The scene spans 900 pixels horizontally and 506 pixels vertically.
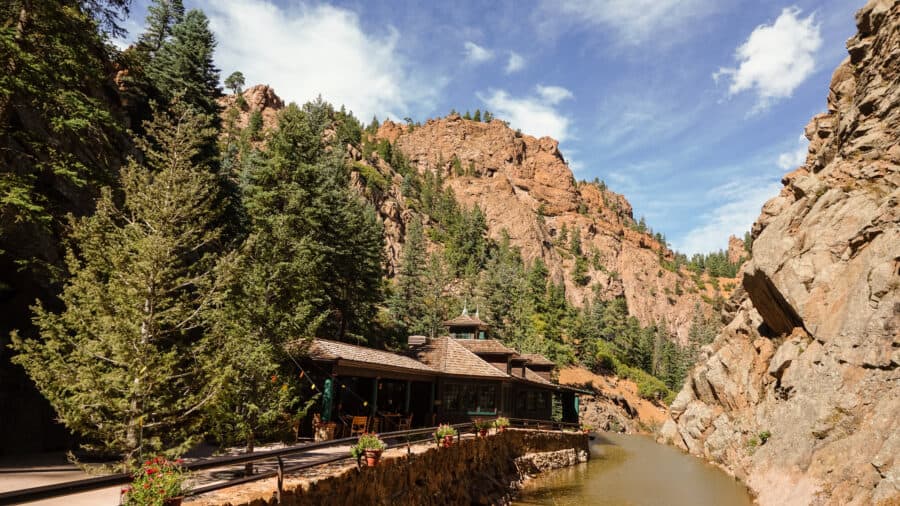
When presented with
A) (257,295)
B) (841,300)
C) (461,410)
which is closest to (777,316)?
(841,300)

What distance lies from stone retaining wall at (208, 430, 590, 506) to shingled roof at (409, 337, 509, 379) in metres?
3.76

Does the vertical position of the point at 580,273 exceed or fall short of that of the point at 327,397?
it exceeds it

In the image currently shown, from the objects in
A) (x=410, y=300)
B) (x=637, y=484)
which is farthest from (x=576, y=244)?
(x=637, y=484)

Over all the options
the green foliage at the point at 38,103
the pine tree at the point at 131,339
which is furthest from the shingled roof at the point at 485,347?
the green foliage at the point at 38,103

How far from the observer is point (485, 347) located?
34562 millimetres

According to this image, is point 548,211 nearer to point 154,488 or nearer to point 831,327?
point 831,327

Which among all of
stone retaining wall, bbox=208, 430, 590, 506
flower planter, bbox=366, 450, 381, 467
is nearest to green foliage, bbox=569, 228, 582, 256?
stone retaining wall, bbox=208, 430, 590, 506

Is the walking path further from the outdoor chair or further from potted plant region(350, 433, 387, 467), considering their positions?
the outdoor chair

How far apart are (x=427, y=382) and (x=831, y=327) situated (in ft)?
69.0

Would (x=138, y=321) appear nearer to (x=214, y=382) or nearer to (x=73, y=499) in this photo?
(x=214, y=382)

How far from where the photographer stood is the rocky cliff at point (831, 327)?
1770 centimetres

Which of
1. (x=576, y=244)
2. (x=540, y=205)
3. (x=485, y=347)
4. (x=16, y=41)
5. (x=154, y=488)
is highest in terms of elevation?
(x=540, y=205)

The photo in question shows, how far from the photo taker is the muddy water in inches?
894

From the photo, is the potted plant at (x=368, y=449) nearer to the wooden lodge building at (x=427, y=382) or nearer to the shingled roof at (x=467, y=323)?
the wooden lodge building at (x=427, y=382)
